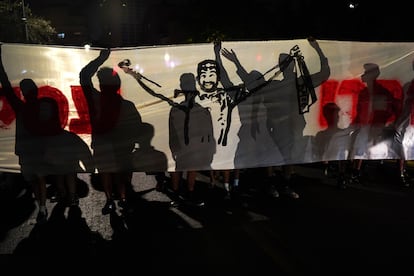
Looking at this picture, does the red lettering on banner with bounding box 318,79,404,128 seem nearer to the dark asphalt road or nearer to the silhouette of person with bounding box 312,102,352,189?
the silhouette of person with bounding box 312,102,352,189

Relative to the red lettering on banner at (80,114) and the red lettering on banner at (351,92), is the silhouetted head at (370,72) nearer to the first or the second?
the red lettering on banner at (351,92)

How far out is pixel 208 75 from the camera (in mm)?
5109

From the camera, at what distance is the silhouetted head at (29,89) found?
4605 mm

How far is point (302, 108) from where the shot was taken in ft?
17.9

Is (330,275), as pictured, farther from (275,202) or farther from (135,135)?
(135,135)

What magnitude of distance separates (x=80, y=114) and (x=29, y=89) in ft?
2.03

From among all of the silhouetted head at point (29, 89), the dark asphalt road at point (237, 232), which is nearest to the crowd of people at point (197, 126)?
the silhouetted head at point (29, 89)

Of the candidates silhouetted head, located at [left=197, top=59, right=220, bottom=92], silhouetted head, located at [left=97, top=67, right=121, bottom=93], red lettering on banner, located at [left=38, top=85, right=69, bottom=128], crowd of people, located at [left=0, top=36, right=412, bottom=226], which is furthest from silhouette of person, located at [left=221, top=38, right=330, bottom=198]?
red lettering on banner, located at [left=38, top=85, right=69, bottom=128]

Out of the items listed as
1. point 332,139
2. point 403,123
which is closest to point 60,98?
point 332,139

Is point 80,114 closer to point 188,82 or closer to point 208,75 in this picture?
point 188,82

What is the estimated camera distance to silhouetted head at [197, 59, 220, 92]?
5082 millimetres

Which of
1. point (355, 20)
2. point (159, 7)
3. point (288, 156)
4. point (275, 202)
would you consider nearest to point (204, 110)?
point (288, 156)

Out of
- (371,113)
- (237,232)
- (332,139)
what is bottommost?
(237,232)

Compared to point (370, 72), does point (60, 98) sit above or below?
below
